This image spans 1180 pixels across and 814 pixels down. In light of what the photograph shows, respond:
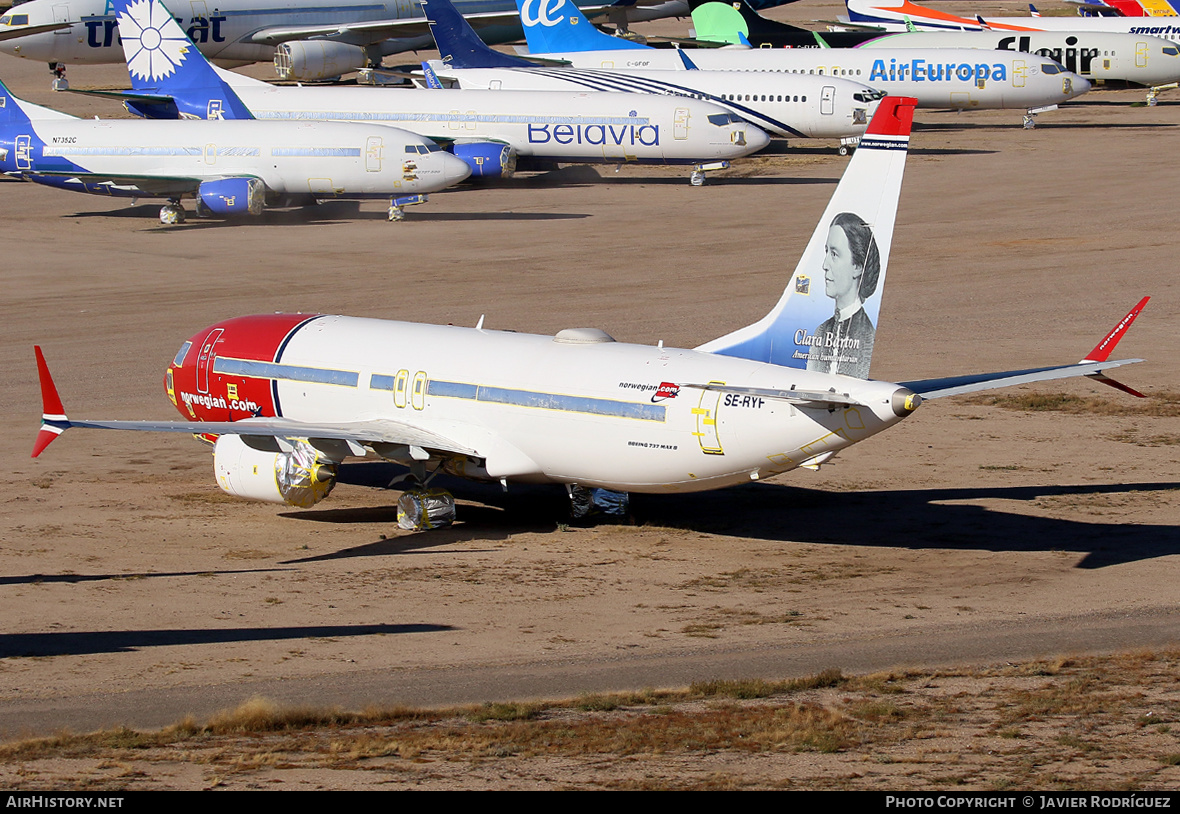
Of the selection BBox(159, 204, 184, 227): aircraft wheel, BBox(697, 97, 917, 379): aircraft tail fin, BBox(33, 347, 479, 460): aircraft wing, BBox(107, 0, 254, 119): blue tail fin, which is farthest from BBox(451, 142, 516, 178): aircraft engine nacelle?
BBox(697, 97, 917, 379): aircraft tail fin

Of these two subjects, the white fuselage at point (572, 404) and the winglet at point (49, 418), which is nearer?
the winglet at point (49, 418)

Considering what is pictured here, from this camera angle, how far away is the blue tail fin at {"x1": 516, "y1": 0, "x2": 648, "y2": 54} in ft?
348

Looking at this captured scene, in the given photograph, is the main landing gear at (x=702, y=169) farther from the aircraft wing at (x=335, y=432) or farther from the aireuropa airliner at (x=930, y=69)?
the aircraft wing at (x=335, y=432)

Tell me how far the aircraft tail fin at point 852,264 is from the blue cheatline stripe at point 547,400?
320 centimetres

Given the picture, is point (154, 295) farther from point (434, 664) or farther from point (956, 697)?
point (956, 697)

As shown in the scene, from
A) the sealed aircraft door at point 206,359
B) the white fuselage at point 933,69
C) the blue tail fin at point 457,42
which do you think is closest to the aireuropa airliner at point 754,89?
the blue tail fin at point 457,42

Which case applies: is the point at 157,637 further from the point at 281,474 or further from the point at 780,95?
the point at 780,95

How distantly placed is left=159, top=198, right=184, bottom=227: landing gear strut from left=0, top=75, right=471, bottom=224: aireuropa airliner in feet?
0.16

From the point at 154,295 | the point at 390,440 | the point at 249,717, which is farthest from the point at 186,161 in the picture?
the point at 249,717

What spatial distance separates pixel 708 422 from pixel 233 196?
49441mm

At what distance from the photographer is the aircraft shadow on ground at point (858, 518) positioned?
30516 mm

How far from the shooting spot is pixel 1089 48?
11288cm

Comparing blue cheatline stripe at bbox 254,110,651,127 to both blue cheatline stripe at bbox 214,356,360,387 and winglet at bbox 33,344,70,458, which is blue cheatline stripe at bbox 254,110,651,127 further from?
winglet at bbox 33,344,70,458

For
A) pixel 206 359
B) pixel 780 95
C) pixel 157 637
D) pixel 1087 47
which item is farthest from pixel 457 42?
pixel 157 637
